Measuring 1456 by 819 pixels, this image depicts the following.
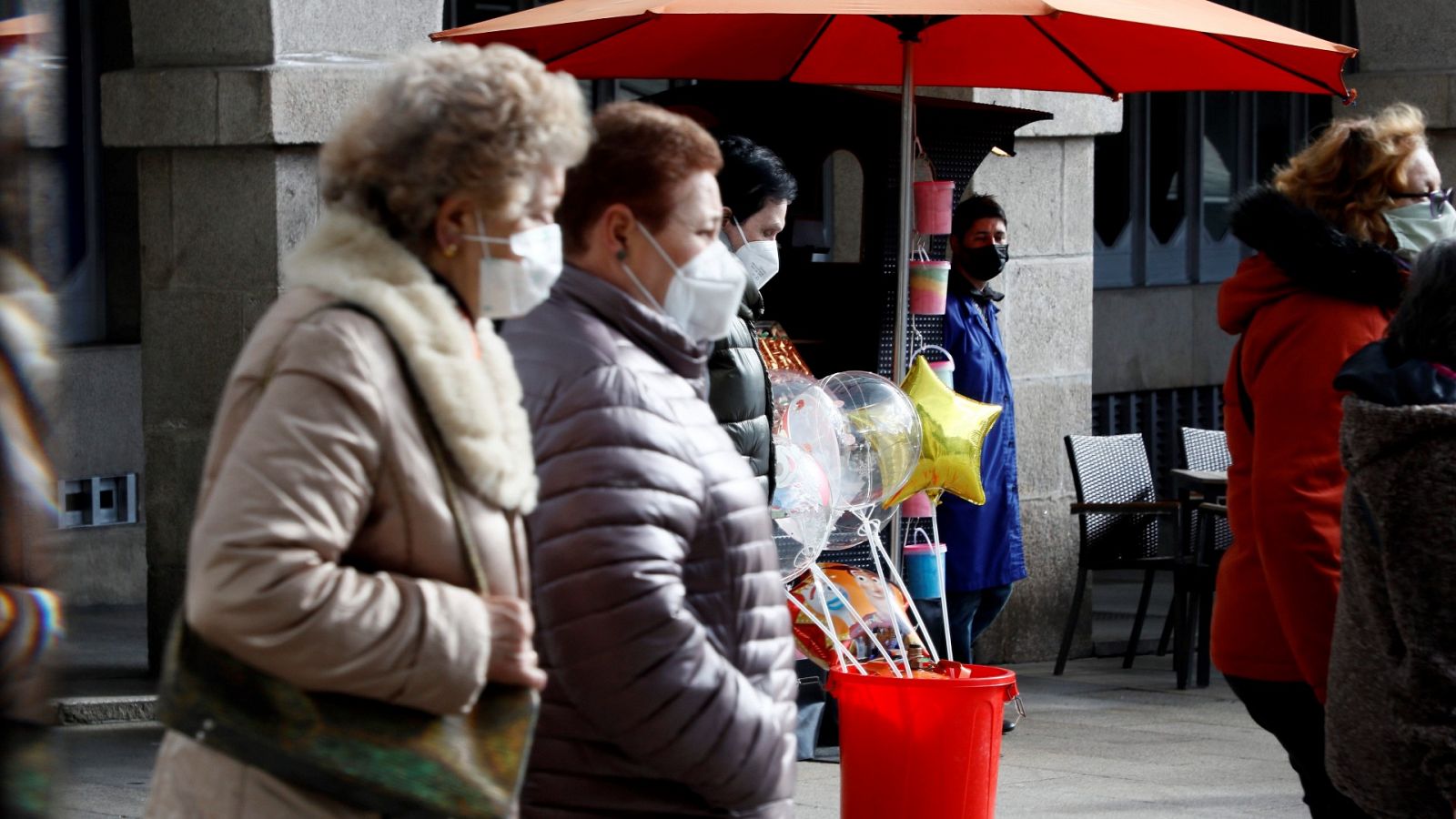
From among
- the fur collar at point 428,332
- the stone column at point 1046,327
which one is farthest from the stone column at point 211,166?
the fur collar at point 428,332

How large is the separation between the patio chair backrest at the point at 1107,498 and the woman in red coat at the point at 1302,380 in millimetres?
4582

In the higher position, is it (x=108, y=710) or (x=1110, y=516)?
(x=1110, y=516)


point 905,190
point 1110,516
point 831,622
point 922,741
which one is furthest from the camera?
point 1110,516

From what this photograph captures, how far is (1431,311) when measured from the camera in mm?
3438

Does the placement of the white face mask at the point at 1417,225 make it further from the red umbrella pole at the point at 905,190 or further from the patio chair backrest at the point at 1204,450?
the patio chair backrest at the point at 1204,450

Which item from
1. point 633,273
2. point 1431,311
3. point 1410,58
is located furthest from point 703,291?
point 1410,58

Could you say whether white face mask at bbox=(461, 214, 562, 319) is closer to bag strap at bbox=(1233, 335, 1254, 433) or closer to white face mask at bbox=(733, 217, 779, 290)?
bag strap at bbox=(1233, 335, 1254, 433)

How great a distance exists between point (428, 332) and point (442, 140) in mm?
220

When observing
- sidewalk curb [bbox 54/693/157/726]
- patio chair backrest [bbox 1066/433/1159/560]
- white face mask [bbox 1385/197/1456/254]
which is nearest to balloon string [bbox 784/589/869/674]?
white face mask [bbox 1385/197/1456/254]

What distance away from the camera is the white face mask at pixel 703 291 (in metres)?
2.86

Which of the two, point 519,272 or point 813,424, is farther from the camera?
point 813,424

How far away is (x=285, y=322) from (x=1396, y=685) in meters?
1.99

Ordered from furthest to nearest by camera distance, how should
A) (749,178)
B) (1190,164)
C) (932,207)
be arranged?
1. (1190,164)
2. (932,207)
3. (749,178)

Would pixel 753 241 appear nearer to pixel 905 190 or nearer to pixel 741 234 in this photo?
pixel 741 234
